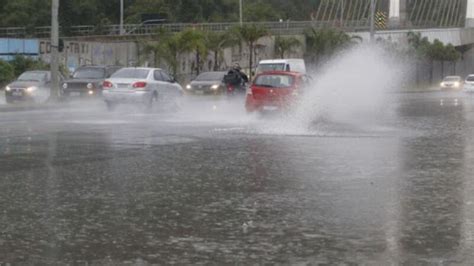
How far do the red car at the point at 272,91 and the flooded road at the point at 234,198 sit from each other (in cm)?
441

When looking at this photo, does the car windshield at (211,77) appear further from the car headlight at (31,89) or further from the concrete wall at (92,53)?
the concrete wall at (92,53)

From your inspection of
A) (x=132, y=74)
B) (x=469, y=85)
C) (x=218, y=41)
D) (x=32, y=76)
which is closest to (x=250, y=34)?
(x=218, y=41)

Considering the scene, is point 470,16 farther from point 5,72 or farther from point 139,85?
point 139,85

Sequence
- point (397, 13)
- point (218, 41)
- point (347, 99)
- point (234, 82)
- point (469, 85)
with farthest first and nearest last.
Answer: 1. point (397, 13)
2. point (469, 85)
3. point (218, 41)
4. point (234, 82)
5. point (347, 99)

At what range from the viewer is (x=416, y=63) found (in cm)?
8431

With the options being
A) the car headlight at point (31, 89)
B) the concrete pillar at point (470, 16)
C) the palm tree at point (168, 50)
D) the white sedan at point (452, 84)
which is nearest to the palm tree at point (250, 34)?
the palm tree at point (168, 50)

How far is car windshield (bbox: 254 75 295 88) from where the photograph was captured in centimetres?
2591

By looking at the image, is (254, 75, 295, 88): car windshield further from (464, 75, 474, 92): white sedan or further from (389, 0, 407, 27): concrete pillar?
(389, 0, 407, 27): concrete pillar

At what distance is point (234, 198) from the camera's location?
11.2 m

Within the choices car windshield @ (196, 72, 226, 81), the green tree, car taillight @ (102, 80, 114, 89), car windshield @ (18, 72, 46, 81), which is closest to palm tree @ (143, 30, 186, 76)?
the green tree

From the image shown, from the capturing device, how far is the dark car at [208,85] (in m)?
41.5

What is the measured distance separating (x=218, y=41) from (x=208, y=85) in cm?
1900

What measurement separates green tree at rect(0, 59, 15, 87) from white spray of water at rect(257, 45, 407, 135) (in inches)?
654

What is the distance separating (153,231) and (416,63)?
77725 millimetres
